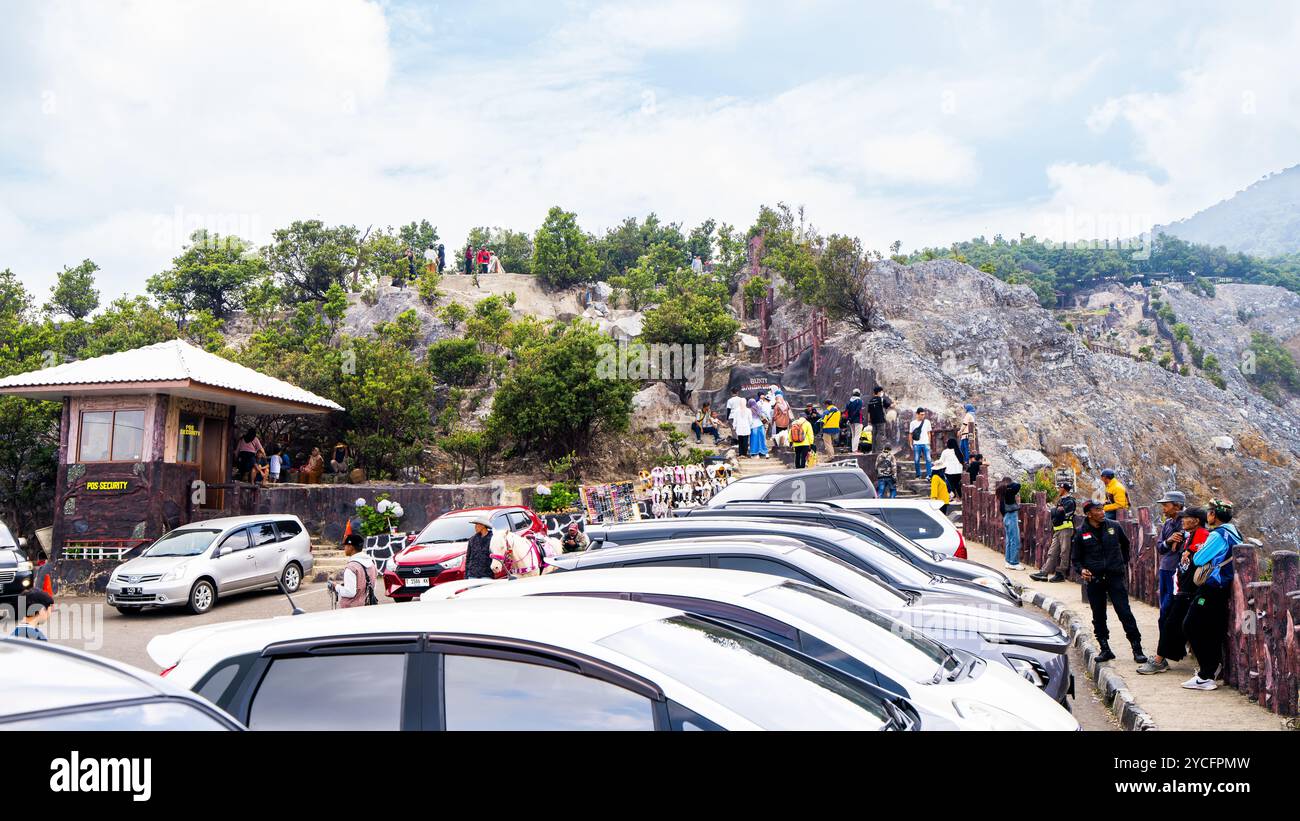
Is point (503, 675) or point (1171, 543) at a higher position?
point (1171, 543)

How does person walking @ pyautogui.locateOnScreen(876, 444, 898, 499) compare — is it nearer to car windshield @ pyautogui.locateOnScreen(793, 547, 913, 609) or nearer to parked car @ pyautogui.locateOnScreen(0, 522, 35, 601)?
car windshield @ pyautogui.locateOnScreen(793, 547, 913, 609)

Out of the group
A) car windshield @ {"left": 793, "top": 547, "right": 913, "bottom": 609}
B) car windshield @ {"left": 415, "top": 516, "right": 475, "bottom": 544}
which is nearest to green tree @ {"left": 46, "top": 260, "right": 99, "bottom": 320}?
A: car windshield @ {"left": 415, "top": 516, "right": 475, "bottom": 544}

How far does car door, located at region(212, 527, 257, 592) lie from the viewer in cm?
1588

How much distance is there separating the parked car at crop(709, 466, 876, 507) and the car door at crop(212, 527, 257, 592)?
8.33 m

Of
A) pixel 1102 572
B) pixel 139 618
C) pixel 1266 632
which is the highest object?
pixel 1102 572

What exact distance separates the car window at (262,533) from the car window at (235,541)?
172 mm

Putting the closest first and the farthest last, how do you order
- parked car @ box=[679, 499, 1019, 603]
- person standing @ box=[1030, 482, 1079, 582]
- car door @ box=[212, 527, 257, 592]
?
parked car @ box=[679, 499, 1019, 603]
person standing @ box=[1030, 482, 1079, 582]
car door @ box=[212, 527, 257, 592]

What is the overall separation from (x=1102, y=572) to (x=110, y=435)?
741 inches

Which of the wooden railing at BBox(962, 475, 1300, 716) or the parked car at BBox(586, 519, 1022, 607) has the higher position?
the parked car at BBox(586, 519, 1022, 607)

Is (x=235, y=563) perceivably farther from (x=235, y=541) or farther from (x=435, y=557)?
(x=435, y=557)

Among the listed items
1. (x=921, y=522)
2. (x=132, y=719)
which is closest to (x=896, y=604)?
(x=921, y=522)

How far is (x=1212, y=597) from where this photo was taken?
336 inches
